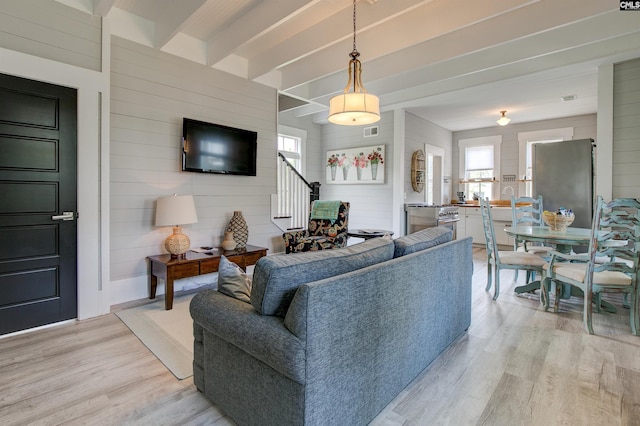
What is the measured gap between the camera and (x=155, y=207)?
3.61m

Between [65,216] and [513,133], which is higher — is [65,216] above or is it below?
below

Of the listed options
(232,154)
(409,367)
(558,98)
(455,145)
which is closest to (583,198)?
(558,98)

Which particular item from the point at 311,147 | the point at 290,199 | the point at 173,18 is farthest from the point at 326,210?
the point at 173,18

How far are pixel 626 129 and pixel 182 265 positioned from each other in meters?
5.32

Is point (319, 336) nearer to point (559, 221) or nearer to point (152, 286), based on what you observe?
point (152, 286)

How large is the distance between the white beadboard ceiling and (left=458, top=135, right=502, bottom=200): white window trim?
230 centimetres

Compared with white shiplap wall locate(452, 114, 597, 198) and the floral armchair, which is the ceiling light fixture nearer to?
white shiplap wall locate(452, 114, 597, 198)

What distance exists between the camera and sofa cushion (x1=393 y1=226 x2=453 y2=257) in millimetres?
2037

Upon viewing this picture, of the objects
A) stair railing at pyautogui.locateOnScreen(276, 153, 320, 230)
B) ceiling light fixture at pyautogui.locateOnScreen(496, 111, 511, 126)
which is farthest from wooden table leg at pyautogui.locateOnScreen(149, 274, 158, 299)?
ceiling light fixture at pyautogui.locateOnScreen(496, 111, 511, 126)

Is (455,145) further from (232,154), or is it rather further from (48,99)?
(48,99)

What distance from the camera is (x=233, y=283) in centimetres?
178

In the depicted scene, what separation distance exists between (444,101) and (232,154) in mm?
3747

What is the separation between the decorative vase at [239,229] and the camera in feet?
13.4

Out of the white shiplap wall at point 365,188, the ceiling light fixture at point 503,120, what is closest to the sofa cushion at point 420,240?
the white shiplap wall at point 365,188
